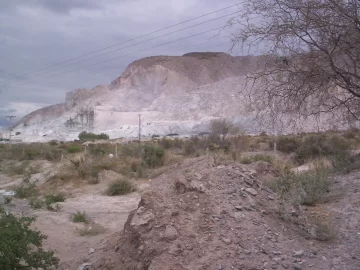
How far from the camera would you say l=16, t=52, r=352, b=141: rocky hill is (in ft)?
305

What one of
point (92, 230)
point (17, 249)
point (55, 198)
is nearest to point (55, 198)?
point (55, 198)

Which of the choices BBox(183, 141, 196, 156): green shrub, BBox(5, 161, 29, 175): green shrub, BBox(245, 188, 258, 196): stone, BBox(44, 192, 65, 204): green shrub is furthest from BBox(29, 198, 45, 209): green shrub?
BBox(183, 141, 196, 156): green shrub

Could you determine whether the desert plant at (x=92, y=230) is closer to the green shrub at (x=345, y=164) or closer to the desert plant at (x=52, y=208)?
the desert plant at (x=52, y=208)

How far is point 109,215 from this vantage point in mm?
14656

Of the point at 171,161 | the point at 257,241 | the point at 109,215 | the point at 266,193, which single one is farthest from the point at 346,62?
the point at 171,161

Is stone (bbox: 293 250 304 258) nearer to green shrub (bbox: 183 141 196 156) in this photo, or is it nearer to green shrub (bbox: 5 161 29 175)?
green shrub (bbox: 5 161 29 175)

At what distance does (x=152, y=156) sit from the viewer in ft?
93.4

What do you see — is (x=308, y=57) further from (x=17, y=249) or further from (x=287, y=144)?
(x=287, y=144)

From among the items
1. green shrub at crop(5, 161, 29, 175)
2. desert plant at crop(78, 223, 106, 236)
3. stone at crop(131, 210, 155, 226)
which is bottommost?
desert plant at crop(78, 223, 106, 236)

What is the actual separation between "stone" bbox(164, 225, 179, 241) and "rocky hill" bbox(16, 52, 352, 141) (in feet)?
248

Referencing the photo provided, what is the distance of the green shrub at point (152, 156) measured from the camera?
92.2ft

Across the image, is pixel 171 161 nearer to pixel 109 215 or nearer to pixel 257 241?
pixel 109 215

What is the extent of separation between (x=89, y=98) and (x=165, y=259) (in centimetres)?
11633

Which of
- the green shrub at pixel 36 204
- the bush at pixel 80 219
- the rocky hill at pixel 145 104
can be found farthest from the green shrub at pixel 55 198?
the rocky hill at pixel 145 104
